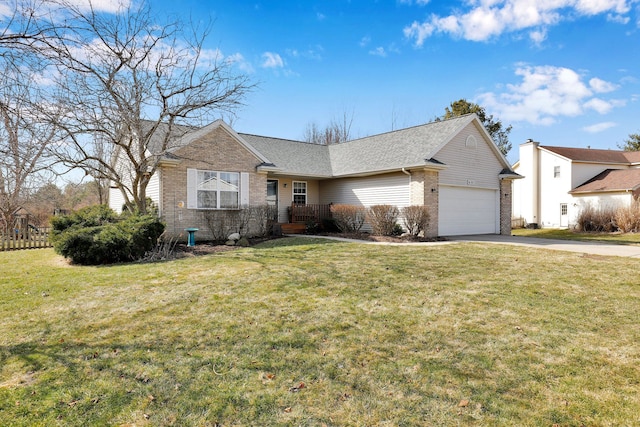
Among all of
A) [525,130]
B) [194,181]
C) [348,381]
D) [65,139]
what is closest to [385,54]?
[194,181]

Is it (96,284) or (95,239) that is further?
(95,239)

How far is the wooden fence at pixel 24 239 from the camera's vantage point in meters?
12.7

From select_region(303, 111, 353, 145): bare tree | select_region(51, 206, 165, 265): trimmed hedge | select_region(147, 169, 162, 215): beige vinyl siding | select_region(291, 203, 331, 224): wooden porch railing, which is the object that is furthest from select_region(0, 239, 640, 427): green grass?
select_region(303, 111, 353, 145): bare tree

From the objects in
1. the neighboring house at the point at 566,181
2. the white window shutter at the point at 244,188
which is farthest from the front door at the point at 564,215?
the white window shutter at the point at 244,188

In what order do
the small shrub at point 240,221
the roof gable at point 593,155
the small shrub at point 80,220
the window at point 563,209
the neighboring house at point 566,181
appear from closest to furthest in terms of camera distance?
the small shrub at point 80,220 → the small shrub at point 240,221 → the neighboring house at point 566,181 → the window at point 563,209 → the roof gable at point 593,155

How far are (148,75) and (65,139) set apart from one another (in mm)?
3143

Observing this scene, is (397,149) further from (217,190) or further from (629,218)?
(629,218)

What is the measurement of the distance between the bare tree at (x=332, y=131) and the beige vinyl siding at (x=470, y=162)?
21041 mm

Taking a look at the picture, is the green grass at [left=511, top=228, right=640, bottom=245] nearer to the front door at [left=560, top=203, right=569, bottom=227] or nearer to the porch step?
the front door at [left=560, top=203, right=569, bottom=227]

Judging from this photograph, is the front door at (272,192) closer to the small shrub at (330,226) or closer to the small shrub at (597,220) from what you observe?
the small shrub at (330,226)

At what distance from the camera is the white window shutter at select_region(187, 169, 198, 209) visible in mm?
14031

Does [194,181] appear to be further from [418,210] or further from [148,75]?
[418,210]

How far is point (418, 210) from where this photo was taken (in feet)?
47.3

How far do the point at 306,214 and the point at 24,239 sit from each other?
36.8ft
